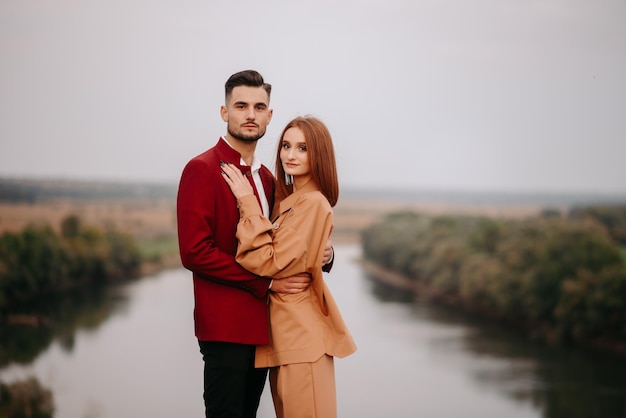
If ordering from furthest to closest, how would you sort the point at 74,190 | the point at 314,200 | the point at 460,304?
1. the point at 460,304
2. the point at 74,190
3. the point at 314,200

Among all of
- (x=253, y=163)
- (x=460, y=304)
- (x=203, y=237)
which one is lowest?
(x=460, y=304)

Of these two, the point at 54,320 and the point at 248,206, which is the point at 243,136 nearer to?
the point at 248,206

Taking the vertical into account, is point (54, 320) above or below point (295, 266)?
below

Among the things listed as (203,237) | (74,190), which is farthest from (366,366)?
(203,237)

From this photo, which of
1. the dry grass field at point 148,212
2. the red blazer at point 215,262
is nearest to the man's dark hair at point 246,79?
the red blazer at point 215,262

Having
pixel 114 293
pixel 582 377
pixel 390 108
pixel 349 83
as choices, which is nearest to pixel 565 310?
pixel 582 377

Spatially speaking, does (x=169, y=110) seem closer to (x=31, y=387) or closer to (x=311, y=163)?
(x=31, y=387)

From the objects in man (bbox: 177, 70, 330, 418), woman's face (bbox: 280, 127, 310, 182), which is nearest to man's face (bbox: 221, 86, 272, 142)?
man (bbox: 177, 70, 330, 418)

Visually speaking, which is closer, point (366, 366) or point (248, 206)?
point (248, 206)

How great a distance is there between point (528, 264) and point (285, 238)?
20279 mm

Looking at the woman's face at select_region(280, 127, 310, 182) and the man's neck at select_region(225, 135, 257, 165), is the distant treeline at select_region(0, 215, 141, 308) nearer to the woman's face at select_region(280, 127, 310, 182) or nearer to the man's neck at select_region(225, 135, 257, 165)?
the man's neck at select_region(225, 135, 257, 165)

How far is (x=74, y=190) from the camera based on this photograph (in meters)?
25.7

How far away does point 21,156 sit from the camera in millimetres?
23984

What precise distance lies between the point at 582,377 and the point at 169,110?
15.3 metres
